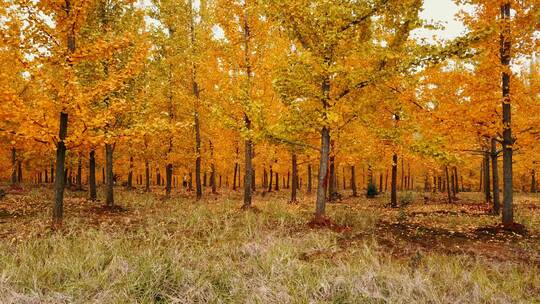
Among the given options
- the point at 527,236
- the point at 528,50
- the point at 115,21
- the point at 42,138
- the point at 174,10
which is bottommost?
the point at 527,236

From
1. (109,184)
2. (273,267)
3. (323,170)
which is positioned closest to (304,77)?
(323,170)

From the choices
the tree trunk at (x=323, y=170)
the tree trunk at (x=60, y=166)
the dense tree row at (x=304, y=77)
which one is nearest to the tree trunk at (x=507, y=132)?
the dense tree row at (x=304, y=77)

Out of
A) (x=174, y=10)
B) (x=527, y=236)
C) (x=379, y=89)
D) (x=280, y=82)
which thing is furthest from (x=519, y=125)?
(x=174, y=10)

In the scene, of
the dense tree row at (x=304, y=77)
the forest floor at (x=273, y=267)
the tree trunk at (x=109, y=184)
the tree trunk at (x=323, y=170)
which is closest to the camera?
the forest floor at (x=273, y=267)

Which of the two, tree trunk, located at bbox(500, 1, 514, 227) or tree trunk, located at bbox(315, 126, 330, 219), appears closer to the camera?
tree trunk, located at bbox(500, 1, 514, 227)

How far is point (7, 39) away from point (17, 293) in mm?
5730

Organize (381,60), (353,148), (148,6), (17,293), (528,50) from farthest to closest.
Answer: (148,6)
(353,148)
(528,50)
(381,60)
(17,293)

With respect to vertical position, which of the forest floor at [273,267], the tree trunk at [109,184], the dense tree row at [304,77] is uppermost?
the dense tree row at [304,77]

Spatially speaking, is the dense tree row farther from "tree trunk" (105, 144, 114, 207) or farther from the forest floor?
the forest floor

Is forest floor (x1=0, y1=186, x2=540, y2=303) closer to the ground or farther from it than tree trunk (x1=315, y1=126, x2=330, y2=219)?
closer to the ground

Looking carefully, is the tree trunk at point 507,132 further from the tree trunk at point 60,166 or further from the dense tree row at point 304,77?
the tree trunk at point 60,166

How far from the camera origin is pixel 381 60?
8914mm

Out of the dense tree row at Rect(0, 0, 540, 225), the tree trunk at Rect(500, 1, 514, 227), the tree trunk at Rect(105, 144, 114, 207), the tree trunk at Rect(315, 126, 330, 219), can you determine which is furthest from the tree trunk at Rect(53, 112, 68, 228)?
the tree trunk at Rect(500, 1, 514, 227)

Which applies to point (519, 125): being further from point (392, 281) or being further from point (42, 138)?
point (42, 138)
